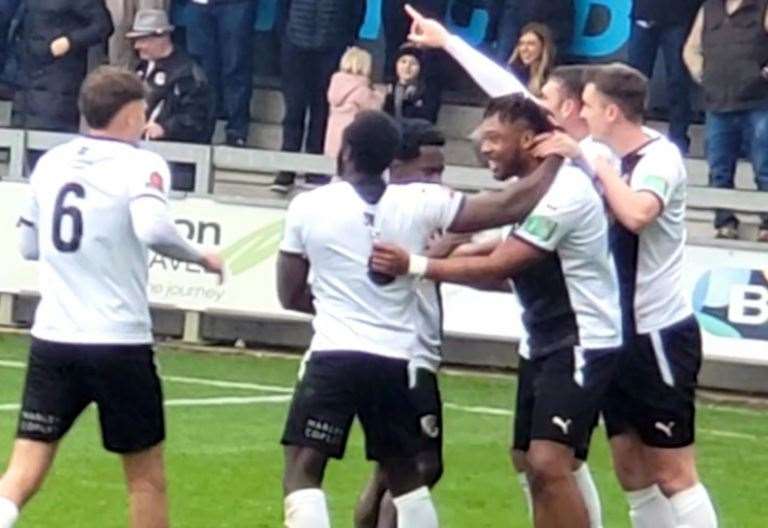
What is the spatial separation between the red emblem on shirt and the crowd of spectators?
8331mm

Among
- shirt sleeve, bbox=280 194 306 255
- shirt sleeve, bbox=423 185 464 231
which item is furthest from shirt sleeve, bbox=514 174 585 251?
shirt sleeve, bbox=280 194 306 255

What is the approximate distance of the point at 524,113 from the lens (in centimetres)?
925

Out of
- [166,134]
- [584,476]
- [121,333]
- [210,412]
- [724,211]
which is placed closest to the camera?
[121,333]

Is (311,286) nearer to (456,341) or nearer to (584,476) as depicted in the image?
(584,476)

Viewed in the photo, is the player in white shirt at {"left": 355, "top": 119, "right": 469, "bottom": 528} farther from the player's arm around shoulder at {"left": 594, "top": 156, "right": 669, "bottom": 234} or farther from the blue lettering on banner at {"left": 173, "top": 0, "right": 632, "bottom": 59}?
the blue lettering on banner at {"left": 173, "top": 0, "right": 632, "bottom": 59}

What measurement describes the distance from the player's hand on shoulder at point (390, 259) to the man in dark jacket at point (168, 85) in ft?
32.7

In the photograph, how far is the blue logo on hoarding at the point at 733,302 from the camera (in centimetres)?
1606

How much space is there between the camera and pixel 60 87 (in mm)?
19766

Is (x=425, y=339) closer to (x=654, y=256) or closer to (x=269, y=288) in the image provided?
(x=654, y=256)

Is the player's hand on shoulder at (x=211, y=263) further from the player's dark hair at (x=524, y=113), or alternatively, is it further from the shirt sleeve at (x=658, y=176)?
the shirt sleeve at (x=658, y=176)

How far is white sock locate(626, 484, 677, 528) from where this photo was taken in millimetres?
9859

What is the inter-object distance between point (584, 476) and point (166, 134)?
31.7 ft

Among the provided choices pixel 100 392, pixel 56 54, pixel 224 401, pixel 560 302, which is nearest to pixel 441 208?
pixel 560 302

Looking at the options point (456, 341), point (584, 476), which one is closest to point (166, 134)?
point (456, 341)
